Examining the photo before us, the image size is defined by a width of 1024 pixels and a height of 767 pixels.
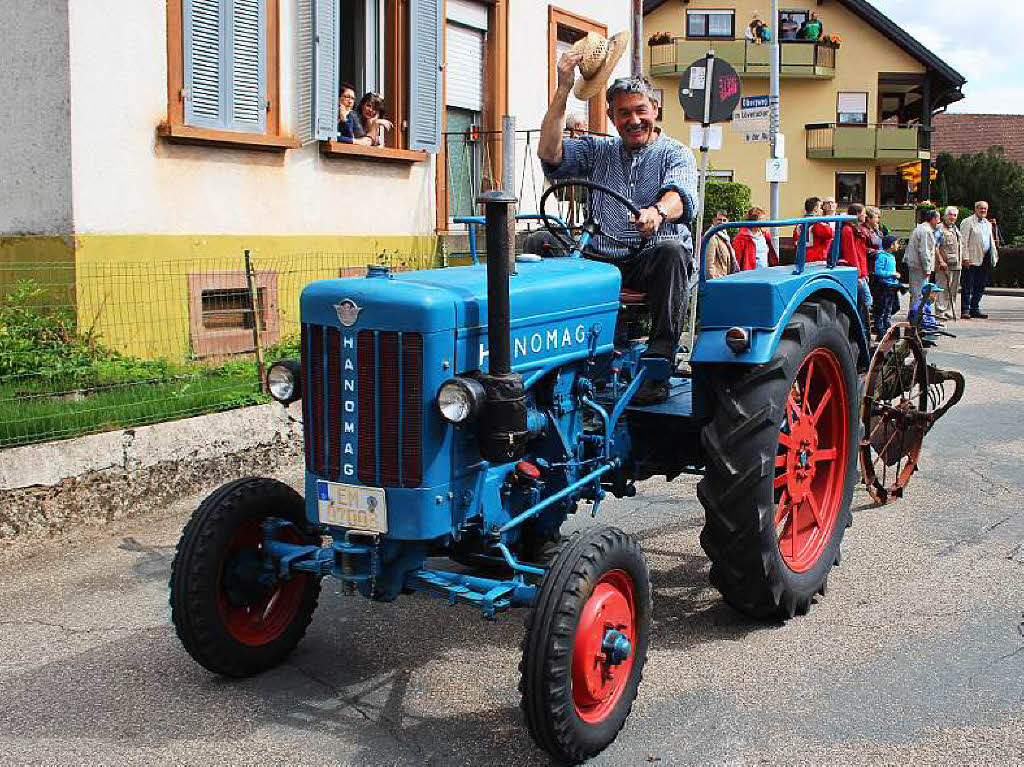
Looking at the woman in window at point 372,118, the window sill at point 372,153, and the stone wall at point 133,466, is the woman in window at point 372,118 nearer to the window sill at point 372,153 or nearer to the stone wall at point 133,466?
the window sill at point 372,153

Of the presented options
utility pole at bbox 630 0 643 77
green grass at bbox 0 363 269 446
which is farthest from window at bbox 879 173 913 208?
green grass at bbox 0 363 269 446

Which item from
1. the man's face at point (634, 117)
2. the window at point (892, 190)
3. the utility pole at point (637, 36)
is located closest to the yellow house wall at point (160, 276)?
the man's face at point (634, 117)

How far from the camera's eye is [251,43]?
948cm

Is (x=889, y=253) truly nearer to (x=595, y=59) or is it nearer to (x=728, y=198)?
(x=595, y=59)

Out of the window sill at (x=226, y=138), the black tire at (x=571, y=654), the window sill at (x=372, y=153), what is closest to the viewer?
the black tire at (x=571, y=654)

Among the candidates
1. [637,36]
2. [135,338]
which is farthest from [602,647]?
[637,36]

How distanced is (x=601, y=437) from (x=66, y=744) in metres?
2.04

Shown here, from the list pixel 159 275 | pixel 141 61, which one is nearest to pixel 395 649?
pixel 159 275

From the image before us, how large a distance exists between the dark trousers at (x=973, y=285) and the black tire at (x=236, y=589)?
1775cm

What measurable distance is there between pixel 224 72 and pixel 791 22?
3926cm

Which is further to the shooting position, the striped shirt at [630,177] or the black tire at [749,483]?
the striped shirt at [630,177]

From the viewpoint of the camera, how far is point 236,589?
13.5 feet

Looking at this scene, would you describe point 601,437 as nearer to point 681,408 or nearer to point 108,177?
point 681,408

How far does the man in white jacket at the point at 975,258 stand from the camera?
19.8m
